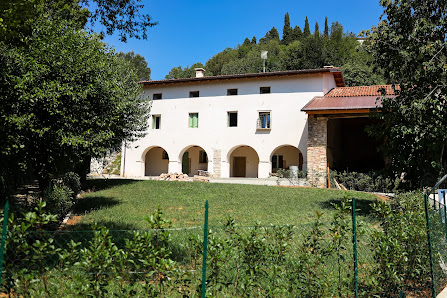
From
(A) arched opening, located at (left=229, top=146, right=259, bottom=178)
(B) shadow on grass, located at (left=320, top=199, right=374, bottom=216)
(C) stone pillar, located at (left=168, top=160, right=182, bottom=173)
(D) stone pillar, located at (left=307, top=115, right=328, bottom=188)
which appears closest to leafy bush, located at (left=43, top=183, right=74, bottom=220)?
(B) shadow on grass, located at (left=320, top=199, right=374, bottom=216)

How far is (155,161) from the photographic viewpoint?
97.9ft

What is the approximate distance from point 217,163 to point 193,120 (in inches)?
145

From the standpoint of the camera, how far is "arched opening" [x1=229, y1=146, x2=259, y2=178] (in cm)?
2761

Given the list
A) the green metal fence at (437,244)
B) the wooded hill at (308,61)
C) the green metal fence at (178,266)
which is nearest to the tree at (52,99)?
the green metal fence at (178,266)

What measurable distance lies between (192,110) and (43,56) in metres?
17.4

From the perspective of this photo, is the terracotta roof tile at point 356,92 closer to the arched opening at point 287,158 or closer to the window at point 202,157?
the arched opening at point 287,158

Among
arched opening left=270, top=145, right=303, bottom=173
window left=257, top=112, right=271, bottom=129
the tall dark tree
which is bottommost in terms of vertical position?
arched opening left=270, top=145, right=303, bottom=173

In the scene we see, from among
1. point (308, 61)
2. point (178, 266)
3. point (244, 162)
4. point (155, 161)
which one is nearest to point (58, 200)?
point (178, 266)

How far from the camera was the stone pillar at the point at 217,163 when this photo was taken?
2548cm

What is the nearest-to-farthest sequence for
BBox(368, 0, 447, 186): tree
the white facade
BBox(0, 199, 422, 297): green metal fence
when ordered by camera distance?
BBox(0, 199, 422, 297): green metal fence < BBox(368, 0, 447, 186): tree < the white facade

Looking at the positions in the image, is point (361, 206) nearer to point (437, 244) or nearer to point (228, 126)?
point (437, 244)

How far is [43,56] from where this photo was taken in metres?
9.06

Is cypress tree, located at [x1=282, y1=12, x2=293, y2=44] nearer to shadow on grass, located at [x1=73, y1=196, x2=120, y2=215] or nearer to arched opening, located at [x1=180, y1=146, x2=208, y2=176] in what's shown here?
arched opening, located at [x1=180, y1=146, x2=208, y2=176]

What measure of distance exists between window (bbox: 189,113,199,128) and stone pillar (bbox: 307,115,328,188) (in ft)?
28.6
